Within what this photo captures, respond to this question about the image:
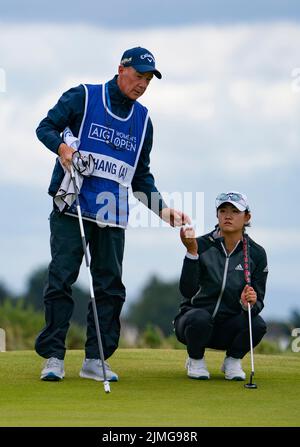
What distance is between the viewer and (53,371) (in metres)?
8.62

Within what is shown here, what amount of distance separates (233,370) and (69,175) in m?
1.89

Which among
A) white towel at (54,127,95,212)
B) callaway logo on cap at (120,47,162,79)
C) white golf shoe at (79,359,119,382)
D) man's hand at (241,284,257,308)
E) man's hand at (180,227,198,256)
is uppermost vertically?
callaway logo on cap at (120,47,162,79)

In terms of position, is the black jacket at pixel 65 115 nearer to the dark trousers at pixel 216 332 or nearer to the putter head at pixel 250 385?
the dark trousers at pixel 216 332

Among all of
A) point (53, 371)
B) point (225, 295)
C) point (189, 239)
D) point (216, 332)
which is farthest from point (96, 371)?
point (189, 239)

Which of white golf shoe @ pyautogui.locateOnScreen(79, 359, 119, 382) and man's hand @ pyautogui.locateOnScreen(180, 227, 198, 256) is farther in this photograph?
white golf shoe @ pyautogui.locateOnScreen(79, 359, 119, 382)

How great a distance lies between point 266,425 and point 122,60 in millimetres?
3099

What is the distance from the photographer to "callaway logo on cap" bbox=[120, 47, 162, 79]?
8.54 meters

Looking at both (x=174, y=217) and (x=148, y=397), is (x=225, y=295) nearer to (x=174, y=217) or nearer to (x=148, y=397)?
(x=174, y=217)

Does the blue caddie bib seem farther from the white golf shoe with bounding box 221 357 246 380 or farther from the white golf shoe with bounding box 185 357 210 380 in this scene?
the white golf shoe with bounding box 221 357 246 380

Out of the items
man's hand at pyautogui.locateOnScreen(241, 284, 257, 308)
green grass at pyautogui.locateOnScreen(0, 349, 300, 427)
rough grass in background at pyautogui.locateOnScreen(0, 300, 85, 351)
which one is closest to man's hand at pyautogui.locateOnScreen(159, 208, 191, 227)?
man's hand at pyautogui.locateOnScreen(241, 284, 257, 308)

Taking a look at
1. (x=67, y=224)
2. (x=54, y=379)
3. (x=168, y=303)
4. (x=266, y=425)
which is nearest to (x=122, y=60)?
(x=67, y=224)

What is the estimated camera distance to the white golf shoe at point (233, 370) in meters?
8.85

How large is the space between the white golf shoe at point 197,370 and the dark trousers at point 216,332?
0.05 m
